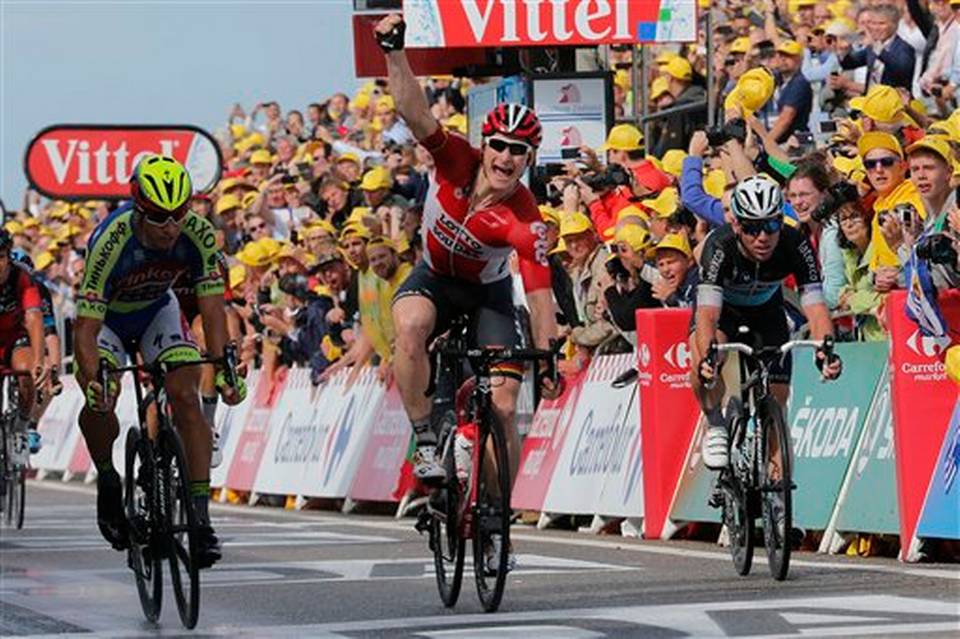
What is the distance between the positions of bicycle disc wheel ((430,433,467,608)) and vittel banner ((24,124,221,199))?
15208 millimetres

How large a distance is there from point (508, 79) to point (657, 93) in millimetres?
1438

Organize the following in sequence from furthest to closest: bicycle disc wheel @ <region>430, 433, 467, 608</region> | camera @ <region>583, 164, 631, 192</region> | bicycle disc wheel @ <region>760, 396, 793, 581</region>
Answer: camera @ <region>583, 164, 631, 192</region> < bicycle disc wheel @ <region>760, 396, 793, 581</region> < bicycle disc wheel @ <region>430, 433, 467, 608</region>

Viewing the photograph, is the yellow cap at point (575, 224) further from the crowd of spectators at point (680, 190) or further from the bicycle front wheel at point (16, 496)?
the bicycle front wheel at point (16, 496)

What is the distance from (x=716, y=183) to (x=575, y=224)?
1.22m

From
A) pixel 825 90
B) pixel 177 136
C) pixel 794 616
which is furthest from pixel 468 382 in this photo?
pixel 177 136

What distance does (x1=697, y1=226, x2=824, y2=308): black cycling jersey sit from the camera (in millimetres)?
12914

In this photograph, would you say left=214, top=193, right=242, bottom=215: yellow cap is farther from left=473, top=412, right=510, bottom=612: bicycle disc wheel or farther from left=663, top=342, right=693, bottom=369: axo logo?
left=473, top=412, right=510, bottom=612: bicycle disc wheel

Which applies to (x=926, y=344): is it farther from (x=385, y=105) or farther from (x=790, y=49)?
(x=385, y=105)

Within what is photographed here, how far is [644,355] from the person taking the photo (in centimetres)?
1638

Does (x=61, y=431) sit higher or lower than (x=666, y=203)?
lower

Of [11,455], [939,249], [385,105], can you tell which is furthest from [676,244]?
[385,105]

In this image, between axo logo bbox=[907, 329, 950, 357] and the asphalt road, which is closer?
the asphalt road

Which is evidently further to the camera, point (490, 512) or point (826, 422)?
point (826, 422)

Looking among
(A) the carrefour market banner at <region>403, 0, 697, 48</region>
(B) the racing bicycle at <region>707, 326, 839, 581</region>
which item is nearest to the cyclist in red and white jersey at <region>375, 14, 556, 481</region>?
(B) the racing bicycle at <region>707, 326, 839, 581</region>
